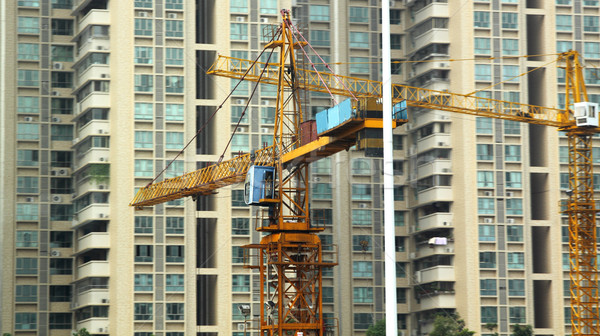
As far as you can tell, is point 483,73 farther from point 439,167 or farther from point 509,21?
point 439,167

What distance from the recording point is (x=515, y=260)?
285ft

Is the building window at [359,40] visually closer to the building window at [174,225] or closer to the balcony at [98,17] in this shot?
the balcony at [98,17]

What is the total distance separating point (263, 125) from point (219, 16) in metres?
9.61

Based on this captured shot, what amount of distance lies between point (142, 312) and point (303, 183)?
17581 mm

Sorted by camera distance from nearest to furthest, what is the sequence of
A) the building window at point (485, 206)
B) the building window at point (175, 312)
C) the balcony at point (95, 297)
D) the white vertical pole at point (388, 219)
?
1. the white vertical pole at point (388, 219)
2. the balcony at point (95, 297)
3. the building window at point (175, 312)
4. the building window at point (485, 206)

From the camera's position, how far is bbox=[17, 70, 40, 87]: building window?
85.3 m

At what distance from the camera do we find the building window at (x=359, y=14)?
9200 cm

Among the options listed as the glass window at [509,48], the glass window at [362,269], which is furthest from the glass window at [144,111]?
the glass window at [509,48]

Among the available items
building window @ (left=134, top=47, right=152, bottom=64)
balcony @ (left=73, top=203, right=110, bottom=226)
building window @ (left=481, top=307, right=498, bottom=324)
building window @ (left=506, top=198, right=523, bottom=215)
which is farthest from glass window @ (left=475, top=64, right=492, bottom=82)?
balcony @ (left=73, top=203, right=110, bottom=226)

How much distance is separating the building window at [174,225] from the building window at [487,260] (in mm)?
24814

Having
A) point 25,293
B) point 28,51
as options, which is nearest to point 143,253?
point 25,293

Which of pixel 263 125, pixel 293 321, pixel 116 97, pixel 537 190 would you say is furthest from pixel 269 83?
pixel 537 190

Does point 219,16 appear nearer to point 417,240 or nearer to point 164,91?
point 164,91

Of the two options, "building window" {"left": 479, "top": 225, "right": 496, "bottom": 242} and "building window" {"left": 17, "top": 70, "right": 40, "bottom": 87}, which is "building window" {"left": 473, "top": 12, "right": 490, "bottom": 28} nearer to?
"building window" {"left": 479, "top": 225, "right": 496, "bottom": 242}
